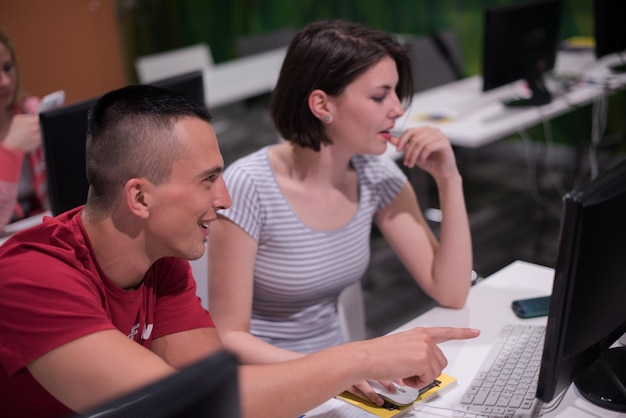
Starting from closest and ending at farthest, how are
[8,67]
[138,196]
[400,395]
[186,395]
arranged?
[186,395]
[138,196]
[400,395]
[8,67]

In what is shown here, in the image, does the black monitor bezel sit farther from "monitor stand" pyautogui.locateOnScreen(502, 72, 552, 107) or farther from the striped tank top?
the striped tank top

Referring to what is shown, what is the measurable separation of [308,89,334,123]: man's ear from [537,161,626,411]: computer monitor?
0.74 meters

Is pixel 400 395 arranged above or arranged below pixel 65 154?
below

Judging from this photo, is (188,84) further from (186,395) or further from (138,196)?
(186,395)

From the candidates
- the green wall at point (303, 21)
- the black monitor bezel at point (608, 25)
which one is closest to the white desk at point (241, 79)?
the green wall at point (303, 21)

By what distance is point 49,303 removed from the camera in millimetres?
998

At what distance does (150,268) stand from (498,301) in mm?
833

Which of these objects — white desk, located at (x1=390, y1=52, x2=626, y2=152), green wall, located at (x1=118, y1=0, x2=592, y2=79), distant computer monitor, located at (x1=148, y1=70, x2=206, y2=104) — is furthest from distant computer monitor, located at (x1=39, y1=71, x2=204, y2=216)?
green wall, located at (x1=118, y1=0, x2=592, y2=79)

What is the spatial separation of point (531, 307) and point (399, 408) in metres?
0.50

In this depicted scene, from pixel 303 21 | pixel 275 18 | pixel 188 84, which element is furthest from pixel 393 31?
pixel 188 84

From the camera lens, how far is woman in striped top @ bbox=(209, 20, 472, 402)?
164 centimetres

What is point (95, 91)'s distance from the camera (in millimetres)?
6426

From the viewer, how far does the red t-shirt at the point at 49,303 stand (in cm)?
98

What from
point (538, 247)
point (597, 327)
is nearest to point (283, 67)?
point (597, 327)
